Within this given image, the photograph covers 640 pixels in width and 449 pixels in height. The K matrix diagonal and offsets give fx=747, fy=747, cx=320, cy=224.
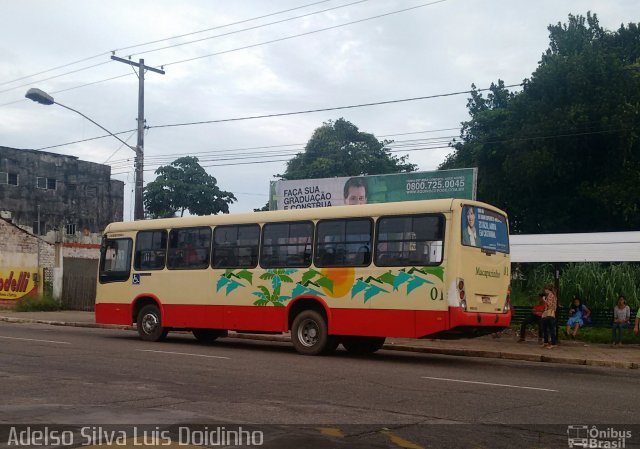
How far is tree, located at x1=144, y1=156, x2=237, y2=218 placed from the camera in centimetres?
6178

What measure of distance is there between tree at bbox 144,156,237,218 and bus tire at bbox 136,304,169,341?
41594 millimetres

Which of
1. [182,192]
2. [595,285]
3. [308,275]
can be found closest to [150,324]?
[308,275]

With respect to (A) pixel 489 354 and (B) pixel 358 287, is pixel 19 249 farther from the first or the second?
(A) pixel 489 354

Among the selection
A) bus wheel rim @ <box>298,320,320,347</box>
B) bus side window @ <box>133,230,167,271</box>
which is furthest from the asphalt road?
bus side window @ <box>133,230,167,271</box>

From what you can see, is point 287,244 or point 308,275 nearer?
point 308,275

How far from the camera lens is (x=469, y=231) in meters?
15.1

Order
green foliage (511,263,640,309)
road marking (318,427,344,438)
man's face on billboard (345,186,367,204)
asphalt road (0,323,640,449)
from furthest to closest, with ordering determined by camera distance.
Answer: man's face on billboard (345,186,367,204), green foliage (511,263,640,309), asphalt road (0,323,640,449), road marking (318,427,344,438)

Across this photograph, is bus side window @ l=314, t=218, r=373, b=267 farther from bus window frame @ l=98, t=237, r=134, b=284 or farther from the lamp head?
the lamp head

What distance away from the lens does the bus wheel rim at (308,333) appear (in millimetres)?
16562

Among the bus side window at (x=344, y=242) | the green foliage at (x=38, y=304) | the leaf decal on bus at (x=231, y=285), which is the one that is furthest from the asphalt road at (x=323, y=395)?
the green foliage at (x=38, y=304)

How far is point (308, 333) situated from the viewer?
16750 millimetres

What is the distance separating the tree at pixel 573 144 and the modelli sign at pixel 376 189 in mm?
11993

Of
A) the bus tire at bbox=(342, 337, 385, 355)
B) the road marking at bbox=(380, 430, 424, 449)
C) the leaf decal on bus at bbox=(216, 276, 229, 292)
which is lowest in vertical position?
the road marking at bbox=(380, 430, 424, 449)

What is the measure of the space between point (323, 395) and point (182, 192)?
5289 cm
